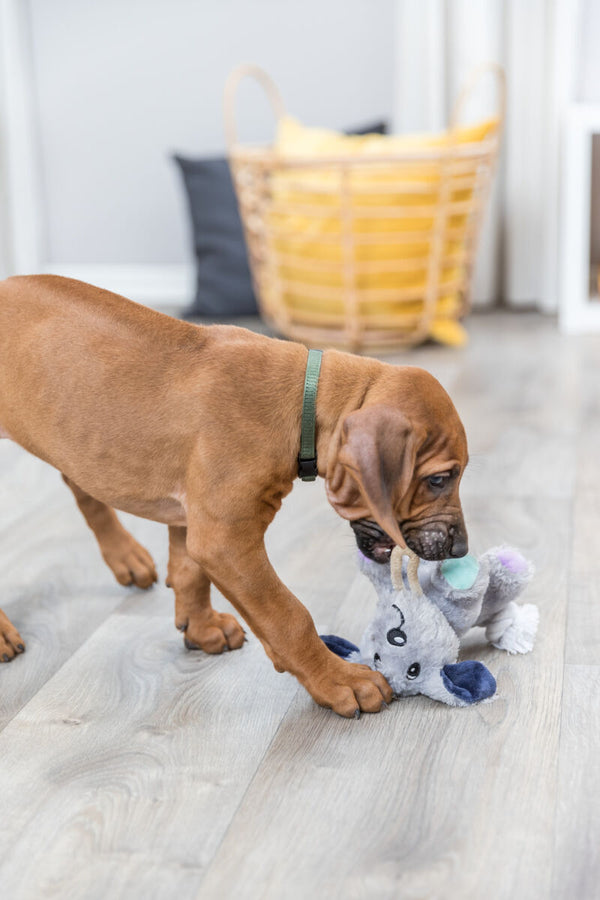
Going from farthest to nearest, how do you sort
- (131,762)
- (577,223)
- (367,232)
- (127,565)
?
(577,223) → (367,232) → (127,565) → (131,762)

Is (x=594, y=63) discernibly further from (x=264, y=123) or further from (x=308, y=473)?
(x=308, y=473)

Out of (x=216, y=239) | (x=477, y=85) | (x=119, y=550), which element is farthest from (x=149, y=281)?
(x=119, y=550)

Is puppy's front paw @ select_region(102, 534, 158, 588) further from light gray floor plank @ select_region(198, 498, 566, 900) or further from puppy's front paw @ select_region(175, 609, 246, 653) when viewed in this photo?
light gray floor plank @ select_region(198, 498, 566, 900)

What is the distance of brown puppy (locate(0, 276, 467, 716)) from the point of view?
1.25m

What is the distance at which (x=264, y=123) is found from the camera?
3.84 meters

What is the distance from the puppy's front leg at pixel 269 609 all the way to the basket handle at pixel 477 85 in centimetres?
201

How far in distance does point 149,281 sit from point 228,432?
2.86 m

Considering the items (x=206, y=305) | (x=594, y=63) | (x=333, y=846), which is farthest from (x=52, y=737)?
(x=594, y=63)

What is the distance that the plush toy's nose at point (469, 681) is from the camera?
133 cm

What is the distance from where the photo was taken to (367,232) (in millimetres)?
3062

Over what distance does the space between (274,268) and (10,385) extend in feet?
6.18

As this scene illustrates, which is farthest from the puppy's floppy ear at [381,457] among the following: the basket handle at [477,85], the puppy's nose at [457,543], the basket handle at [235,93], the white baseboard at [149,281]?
the white baseboard at [149,281]

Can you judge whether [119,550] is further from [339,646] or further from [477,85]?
[477,85]

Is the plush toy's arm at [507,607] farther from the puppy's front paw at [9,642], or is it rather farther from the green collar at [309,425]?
the puppy's front paw at [9,642]
